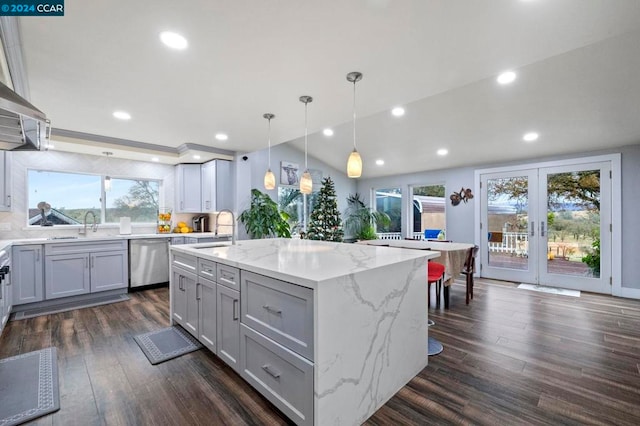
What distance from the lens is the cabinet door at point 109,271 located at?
4.15m

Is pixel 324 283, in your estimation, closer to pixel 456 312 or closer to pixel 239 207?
pixel 456 312

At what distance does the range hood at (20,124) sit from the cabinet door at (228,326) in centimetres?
152

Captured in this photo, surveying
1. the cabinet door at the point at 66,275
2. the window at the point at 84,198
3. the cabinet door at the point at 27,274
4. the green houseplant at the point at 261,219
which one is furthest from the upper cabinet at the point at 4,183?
the green houseplant at the point at 261,219

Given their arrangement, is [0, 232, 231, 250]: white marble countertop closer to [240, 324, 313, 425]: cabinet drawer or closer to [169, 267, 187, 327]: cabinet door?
[169, 267, 187, 327]: cabinet door

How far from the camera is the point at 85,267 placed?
160 inches

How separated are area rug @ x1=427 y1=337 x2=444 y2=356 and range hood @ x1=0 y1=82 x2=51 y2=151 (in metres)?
3.19

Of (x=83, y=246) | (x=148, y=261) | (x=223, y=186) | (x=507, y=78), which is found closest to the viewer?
(x=507, y=78)

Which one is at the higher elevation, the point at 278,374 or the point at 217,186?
the point at 217,186

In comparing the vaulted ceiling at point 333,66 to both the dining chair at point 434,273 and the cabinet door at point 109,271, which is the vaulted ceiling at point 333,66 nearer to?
the cabinet door at point 109,271

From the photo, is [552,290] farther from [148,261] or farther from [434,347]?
[148,261]

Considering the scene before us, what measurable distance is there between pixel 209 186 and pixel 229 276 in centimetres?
359

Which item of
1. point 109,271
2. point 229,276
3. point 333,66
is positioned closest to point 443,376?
point 229,276

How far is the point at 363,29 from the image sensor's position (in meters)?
1.87

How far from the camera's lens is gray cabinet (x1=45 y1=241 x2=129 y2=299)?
3822mm
